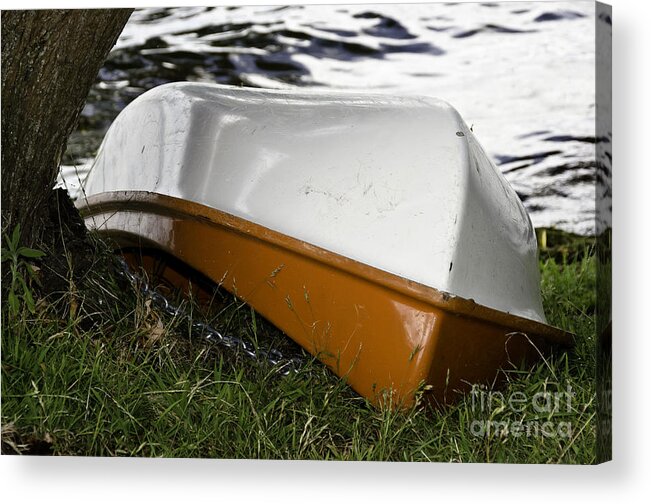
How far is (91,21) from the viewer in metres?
2.65

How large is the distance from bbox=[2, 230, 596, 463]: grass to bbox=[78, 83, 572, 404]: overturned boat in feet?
0.25

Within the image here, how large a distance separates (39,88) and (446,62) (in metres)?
1.11

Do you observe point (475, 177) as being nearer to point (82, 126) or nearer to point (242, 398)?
point (242, 398)

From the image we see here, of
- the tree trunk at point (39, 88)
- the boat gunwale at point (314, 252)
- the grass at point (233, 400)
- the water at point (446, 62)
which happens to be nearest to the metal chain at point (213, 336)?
the grass at point (233, 400)

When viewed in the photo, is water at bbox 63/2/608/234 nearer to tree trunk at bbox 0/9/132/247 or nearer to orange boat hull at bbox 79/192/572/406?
tree trunk at bbox 0/9/132/247

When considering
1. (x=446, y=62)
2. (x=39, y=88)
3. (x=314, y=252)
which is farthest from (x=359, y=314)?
(x=39, y=88)

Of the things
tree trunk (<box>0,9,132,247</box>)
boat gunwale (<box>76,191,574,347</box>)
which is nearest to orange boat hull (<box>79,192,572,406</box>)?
boat gunwale (<box>76,191,574,347</box>)

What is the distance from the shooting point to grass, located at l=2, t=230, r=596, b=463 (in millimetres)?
2465

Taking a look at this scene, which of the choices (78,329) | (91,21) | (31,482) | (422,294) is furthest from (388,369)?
(91,21)

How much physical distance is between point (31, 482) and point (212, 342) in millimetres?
616

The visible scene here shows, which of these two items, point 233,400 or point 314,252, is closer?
point 314,252

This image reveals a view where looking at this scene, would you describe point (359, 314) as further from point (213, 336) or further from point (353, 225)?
point (213, 336)

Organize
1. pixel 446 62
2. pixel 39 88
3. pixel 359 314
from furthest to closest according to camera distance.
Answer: pixel 39 88, pixel 446 62, pixel 359 314

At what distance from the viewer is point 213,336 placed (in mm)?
2678
